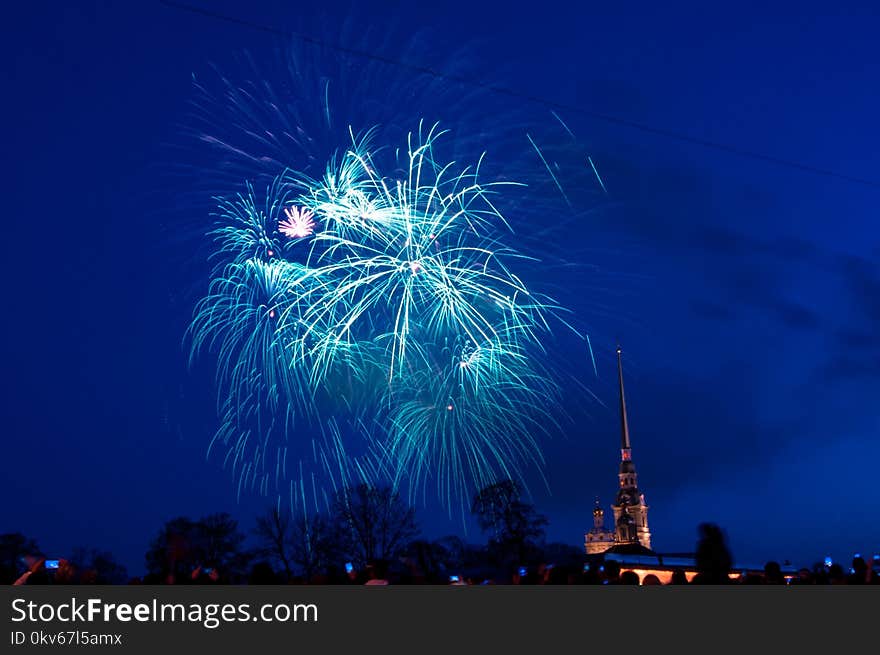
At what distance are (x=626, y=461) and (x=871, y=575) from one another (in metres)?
156

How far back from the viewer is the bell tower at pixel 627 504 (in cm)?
15050

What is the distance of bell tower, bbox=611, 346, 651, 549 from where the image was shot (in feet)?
494

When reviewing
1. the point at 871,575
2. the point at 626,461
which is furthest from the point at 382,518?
the point at 626,461

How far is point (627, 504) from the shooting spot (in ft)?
520

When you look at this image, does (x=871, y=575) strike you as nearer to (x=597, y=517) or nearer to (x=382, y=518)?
(x=382, y=518)

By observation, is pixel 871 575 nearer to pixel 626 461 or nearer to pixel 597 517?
pixel 626 461
